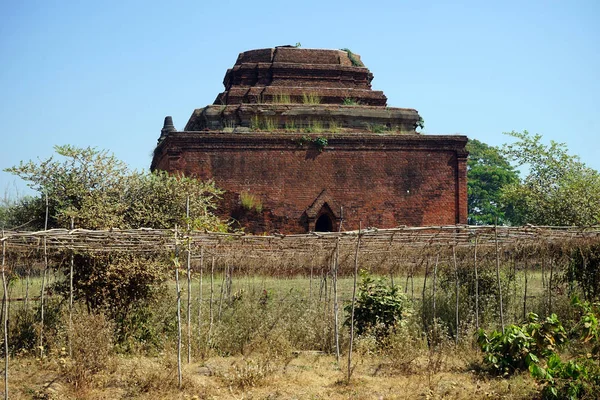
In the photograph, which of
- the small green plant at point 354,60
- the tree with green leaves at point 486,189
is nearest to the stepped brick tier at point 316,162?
the small green plant at point 354,60

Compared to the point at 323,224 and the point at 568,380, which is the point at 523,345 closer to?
the point at 568,380

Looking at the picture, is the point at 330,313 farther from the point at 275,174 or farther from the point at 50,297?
the point at 275,174

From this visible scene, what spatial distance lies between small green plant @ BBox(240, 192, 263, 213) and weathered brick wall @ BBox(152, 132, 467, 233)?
11cm

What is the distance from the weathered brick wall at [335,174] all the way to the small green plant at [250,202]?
0.35 feet

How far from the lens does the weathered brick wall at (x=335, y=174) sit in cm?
2128

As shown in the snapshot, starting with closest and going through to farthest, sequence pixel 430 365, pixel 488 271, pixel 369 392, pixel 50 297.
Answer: pixel 369 392 < pixel 430 365 < pixel 50 297 < pixel 488 271

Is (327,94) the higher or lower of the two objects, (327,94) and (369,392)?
the higher

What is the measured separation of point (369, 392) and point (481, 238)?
4.27 metres

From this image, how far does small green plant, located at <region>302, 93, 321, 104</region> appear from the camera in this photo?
23.0 m

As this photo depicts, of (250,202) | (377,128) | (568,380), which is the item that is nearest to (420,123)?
(377,128)

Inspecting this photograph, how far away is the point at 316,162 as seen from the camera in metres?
21.8

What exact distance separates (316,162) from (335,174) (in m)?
0.57

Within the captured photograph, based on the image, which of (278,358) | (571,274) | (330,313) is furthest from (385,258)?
(278,358)

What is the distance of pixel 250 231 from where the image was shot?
21.2 m
